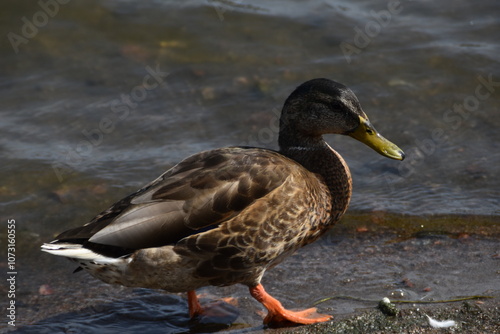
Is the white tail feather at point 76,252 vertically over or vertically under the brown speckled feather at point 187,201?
under

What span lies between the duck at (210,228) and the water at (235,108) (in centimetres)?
37

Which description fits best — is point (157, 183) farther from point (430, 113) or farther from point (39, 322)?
point (430, 113)

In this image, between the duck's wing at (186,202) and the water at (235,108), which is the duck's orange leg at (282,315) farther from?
the duck's wing at (186,202)

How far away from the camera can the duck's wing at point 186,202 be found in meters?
4.27

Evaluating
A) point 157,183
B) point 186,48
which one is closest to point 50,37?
point 186,48

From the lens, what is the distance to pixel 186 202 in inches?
172

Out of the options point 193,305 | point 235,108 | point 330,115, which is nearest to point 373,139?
point 330,115

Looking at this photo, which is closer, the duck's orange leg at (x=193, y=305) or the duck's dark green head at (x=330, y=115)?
the duck's orange leg at (x=193, y=305)

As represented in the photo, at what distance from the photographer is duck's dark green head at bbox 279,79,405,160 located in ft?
16.3

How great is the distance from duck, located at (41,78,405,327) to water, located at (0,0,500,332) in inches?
14.4

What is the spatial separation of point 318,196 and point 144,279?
4.09 ft

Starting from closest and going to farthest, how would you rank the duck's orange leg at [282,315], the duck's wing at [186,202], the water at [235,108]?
1. the duck's wing at [186,202]
2. the duck's orange leg at [282,315]
3. the water at [235,108]

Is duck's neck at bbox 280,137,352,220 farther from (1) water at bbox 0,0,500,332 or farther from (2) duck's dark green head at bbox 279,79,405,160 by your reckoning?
(1) water at bbox 0,0,500,332

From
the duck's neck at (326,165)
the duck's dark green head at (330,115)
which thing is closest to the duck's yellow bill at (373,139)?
the duck's dark green head at (330,115)
